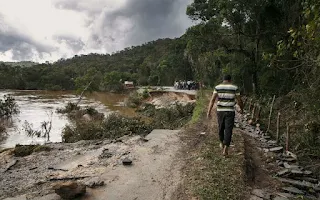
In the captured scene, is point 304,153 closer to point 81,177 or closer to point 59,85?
point 81,177

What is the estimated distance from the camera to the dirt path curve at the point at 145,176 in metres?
A: 6.27

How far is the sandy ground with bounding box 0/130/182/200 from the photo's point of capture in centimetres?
646

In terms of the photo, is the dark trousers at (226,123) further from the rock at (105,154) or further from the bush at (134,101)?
the bush at (134,101)

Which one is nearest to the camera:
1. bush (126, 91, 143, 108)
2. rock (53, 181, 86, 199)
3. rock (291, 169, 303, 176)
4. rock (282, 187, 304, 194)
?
rock (53, 181, 86, 199)

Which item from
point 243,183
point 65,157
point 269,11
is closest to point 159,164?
point 243,183

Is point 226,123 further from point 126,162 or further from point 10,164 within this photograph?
point 10,164

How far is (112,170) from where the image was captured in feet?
26.1

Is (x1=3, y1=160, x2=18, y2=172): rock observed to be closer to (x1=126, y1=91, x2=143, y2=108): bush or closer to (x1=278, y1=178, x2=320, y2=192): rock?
(x1=278, y1=178, x2=320, y2=192): rock

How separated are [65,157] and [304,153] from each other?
8.08 meters

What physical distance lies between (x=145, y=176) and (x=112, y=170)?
1053 mm

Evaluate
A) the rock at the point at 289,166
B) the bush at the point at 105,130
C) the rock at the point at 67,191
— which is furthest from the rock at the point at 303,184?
the bush at the point at 105,130

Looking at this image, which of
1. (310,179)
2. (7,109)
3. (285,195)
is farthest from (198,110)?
(7,109)

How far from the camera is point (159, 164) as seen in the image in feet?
27.2

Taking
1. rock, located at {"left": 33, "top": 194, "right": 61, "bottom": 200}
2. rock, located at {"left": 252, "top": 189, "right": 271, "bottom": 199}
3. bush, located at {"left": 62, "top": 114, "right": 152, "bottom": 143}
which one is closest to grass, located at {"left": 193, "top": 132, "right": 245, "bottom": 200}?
rock, located at {"left": 252, "top": 189, "right": 271, "bottom": 199}
